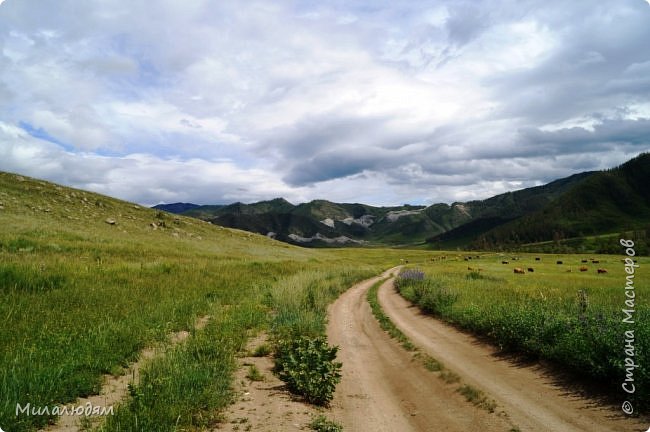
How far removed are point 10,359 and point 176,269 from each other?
1745cm

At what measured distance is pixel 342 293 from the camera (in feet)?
108

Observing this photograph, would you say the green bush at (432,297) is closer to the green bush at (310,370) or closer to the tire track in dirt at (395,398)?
the tire track in dirt at (395,398)

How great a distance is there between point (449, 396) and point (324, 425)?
4213mm

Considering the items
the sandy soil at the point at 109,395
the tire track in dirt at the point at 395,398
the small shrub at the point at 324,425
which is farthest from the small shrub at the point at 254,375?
the small shrub at the point at 324,425

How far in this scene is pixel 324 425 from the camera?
705 cm

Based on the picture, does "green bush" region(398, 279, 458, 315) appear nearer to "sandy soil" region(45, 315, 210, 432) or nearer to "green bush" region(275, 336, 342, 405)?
"green bush" region(275, 336, 342, 405)

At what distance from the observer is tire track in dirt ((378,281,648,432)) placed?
305 inches

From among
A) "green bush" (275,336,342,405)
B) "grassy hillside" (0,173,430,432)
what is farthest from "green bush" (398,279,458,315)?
"green bush" (275,336,342,405)

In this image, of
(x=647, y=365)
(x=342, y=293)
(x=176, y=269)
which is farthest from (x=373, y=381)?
(x=342, y=293)

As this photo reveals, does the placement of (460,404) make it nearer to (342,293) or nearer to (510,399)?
(510,399)

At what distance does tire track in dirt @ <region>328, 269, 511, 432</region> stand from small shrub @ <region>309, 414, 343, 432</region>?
455 mm

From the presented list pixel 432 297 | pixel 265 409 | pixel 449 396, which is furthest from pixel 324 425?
pixel 432 297

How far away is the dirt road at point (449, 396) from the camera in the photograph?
308 inches

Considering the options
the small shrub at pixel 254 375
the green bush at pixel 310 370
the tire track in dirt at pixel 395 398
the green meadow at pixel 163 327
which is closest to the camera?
the green meadow at pixel 163 327
